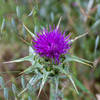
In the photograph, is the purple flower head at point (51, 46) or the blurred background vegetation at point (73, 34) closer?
the purple flower head at point (51, 46)

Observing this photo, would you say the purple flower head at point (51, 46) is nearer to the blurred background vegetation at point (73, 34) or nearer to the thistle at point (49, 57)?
the thistle at point (49, 57)

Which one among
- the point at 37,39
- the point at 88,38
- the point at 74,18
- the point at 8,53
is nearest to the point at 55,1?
the point at 74,18

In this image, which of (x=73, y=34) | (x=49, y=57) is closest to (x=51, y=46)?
(x=49, y=57)

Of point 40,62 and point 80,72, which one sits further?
point 80,72

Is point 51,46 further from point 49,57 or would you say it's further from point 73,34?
point 73,34

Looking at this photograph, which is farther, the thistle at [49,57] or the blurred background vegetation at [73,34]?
the blurred background vegetation at [73,34]

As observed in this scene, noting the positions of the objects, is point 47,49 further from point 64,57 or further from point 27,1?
point 27,1

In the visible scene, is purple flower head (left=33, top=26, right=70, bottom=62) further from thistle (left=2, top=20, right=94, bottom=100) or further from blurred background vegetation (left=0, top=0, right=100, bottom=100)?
blurred background vegetation (left=0, top=0, right=100, bottom=100)

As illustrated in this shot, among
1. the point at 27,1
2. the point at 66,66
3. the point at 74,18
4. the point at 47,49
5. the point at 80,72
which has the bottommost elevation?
the point at 80,72

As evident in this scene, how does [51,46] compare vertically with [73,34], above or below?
below

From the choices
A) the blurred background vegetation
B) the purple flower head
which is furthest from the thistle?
the blurred background vegetation

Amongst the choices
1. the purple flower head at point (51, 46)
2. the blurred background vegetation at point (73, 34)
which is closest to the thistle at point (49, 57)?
the purple flower head at point (51, 46)
